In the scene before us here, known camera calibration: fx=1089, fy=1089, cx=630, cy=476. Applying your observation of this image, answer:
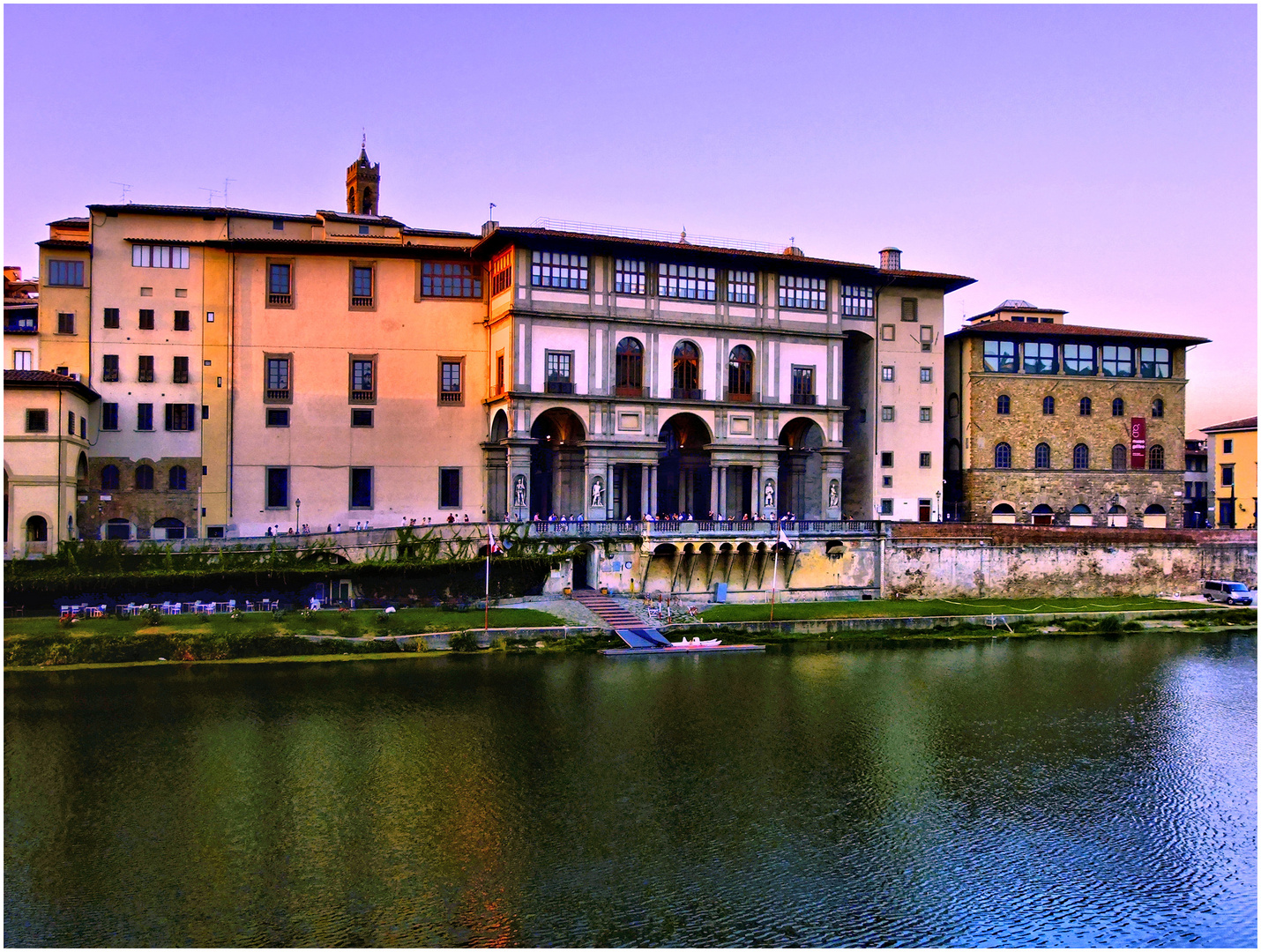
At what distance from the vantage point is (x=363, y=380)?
61.1 m

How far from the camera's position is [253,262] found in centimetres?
5978

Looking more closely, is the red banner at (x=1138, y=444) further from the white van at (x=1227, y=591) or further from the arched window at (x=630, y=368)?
the arched window at (x=630, y=368)

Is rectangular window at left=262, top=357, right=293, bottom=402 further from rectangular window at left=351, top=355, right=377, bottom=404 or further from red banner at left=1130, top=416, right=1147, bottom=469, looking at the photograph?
red banner at left=1130, top=416, right=1147, bottom=469

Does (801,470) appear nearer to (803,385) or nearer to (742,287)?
(803,385)

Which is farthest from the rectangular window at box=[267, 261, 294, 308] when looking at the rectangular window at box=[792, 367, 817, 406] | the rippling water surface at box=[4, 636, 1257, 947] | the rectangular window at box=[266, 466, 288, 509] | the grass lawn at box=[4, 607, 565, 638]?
the rectangular window at box=[792, 367, 817, 406]

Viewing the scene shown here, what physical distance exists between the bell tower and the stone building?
40.6 m

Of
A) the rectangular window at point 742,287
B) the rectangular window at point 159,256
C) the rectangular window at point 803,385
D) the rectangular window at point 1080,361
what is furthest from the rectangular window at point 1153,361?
the rectangular window at point 159,256

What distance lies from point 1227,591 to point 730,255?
35.6 meters

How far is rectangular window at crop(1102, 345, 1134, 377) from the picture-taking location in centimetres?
7219

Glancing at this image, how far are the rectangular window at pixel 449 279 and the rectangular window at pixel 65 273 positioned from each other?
18049 mm

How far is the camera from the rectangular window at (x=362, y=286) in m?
60.9

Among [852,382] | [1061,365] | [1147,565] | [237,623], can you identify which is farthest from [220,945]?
[1061,365]

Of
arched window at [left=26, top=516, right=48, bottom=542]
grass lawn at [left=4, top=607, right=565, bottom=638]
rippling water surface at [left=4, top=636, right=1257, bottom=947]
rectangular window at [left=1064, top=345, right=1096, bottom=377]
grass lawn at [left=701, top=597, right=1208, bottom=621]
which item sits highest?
rectangular window at [left=1064, top=345, right=1096, bottom=377]

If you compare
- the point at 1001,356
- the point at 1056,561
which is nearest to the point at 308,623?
the point at 1056,561
